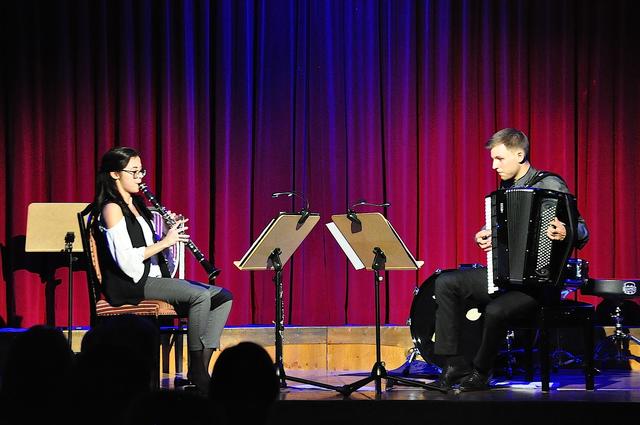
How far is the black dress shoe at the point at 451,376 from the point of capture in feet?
17.1

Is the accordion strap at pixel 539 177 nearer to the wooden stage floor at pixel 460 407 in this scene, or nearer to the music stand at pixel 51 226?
the wooden stage floor at pixel 460 407

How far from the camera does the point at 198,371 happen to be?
5.19 meters

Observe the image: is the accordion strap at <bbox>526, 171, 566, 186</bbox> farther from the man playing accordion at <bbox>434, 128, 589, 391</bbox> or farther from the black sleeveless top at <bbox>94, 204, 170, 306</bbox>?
the black sleeveless top at <bbox>94, 204, 170, 306</bbox>

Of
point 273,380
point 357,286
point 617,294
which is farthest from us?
point 357,286

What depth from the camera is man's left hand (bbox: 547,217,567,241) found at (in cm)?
493

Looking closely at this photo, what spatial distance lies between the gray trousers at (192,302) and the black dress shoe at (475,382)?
1.46 meters

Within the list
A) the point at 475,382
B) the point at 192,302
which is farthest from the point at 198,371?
the point at 475,382

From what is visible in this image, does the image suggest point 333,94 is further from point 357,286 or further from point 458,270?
point 458,270

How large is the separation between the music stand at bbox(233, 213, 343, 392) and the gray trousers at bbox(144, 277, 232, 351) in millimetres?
296

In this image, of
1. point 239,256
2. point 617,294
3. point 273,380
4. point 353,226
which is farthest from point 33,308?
point 273,380

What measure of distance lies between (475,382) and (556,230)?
0.99m

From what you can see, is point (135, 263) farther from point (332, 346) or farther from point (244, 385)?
point (244, 385)

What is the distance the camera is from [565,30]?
7.27 meters

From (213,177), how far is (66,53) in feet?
5.13
